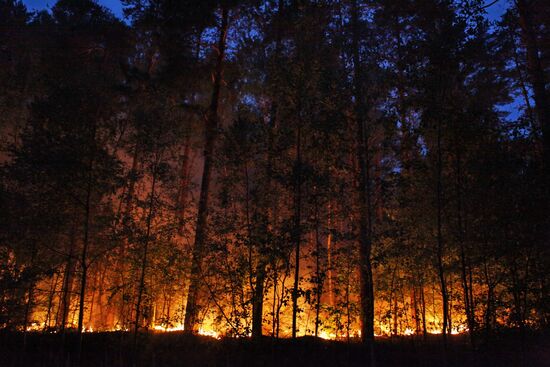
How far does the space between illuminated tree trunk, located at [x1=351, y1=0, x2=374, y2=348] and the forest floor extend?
1.11 meters

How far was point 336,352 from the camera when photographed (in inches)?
379

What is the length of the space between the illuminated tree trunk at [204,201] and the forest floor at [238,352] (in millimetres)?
769

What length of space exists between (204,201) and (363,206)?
4.43 metres

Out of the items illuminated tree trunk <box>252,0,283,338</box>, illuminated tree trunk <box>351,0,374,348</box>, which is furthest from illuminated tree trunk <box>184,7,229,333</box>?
illuminated tree trunk <box>351,0,374,348</box>

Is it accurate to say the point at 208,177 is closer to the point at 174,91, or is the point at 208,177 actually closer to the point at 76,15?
the point at 174,91

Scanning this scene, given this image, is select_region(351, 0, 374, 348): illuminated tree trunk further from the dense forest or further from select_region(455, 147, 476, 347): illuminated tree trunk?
select_region(455, 147, 476, 347): illuminated tree trunk

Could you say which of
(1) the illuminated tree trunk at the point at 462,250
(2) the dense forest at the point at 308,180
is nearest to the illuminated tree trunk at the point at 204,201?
(2) the dense forest at the point at 308,180

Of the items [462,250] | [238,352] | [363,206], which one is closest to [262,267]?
[238,352]

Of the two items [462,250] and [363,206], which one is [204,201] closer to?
[363,206]

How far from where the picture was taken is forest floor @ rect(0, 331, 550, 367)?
8.55 m

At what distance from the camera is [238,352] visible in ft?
29.9

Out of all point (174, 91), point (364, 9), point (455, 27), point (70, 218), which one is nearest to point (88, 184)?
point (70, 218)

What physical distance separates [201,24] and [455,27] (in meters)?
7.69

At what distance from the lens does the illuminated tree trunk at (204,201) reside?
Result: 394 inches
